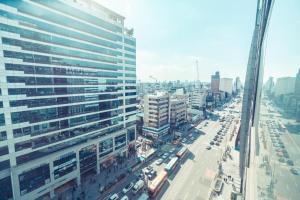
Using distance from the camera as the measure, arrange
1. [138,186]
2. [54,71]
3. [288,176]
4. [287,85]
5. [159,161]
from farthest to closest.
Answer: [159,161] → [138,186] → [54,71] → [287,85] → [288,176]

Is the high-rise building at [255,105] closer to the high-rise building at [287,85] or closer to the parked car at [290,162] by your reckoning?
the parked car at [290,162]

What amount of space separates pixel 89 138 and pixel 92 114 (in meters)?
5.64

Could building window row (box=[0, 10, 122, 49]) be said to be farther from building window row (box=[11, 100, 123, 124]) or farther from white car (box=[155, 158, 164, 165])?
white car (box=[155, 158, 164, 165])

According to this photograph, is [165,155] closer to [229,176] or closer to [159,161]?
[159,161]

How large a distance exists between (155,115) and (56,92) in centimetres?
3802

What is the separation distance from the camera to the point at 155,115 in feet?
204

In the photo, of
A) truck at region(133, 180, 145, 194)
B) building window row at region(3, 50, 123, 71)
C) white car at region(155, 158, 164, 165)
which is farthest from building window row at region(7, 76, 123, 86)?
white car at region(155, 158, 164, 165)

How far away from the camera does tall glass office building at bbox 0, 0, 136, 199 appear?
25047mm

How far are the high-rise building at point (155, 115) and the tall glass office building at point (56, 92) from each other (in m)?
19.4

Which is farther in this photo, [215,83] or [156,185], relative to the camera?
[215,83]

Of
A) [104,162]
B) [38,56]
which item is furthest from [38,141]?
[104,162]

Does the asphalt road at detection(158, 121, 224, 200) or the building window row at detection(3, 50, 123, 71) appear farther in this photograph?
the asphalt road at detection(158, 121, 224, 200)

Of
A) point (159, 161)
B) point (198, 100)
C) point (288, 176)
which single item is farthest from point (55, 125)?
point (198, 100)

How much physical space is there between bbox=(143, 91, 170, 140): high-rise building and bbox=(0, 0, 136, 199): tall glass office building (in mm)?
19392
